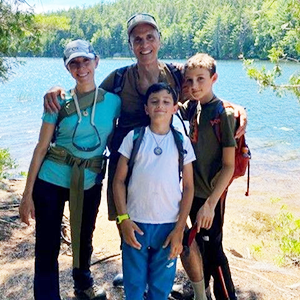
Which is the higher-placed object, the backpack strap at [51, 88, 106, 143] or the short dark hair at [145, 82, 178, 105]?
the short dark hair at [145, 82, 178, 105]

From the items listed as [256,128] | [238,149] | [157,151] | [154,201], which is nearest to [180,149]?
[157,151]

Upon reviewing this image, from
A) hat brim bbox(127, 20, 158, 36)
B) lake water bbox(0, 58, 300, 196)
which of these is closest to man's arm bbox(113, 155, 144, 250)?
hat brim bbox(127, 20, 158, 36)

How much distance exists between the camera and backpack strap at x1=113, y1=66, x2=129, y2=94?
300 centimetres

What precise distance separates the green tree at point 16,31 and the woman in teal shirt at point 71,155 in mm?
2730

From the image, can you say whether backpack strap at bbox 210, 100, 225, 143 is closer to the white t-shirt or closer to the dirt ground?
the white t-shirt

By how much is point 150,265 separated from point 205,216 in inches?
18.0

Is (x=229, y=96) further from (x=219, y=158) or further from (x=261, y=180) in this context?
(x=219, y=158)

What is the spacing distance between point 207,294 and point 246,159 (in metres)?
1.06

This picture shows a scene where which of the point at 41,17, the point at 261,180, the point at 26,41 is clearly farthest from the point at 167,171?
the point at 261,180

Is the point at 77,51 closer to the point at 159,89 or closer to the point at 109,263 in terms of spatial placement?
the point at 159,89

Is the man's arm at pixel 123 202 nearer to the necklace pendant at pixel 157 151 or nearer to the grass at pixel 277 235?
the necklace pendant at pixel 157 151

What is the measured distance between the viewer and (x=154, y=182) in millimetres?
2631

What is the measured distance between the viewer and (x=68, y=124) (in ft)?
9.09

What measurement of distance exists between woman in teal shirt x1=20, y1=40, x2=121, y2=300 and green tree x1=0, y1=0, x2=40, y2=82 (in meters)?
2.73
